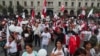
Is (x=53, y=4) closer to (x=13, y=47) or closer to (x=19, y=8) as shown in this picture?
(x=19, y=8)

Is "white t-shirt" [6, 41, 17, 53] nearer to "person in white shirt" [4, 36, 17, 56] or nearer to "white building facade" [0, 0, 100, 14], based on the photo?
"person in white shirt" [4, 36, 17, 56]

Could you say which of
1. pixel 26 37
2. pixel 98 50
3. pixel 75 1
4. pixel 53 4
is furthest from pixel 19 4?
pixel 98 50

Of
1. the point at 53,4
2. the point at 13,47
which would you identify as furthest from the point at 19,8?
the point at 13,47

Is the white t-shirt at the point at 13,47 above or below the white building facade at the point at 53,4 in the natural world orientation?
above

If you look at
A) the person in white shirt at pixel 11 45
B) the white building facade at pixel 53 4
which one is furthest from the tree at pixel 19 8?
the person in white shirt at pixel 11 45

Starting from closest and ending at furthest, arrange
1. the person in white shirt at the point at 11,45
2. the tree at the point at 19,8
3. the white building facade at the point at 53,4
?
1. the person in white shirt at the point at 11,45
2. the tree at the point at 19,8
3. the white building facade at the point at 53,4

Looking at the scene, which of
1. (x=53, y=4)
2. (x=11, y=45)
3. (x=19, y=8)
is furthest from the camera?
(x=53, y=4)

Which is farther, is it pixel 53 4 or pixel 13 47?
pixel 53 4

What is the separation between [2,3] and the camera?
7675 centimetres

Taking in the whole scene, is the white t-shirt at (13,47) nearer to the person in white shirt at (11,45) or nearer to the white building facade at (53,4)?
the person in white shirt at (11,45)

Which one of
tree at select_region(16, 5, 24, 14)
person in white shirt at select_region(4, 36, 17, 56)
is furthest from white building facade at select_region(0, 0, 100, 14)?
person in white shirt at select_region(4, 36, 17, 56)

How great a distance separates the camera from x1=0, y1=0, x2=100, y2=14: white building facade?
77.7 m

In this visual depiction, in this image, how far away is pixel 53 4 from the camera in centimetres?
7975

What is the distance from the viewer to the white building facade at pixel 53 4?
77.7 meters
